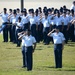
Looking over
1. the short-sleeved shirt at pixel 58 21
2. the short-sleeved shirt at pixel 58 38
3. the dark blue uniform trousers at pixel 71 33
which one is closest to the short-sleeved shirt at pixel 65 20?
the short-sleeved shirt at pixel 58 21

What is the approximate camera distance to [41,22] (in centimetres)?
3462

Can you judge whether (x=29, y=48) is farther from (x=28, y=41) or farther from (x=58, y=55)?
Answer: (x=58, y=55)

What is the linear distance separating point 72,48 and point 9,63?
6.35 metres

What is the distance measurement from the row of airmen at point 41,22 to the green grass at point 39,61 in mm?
920

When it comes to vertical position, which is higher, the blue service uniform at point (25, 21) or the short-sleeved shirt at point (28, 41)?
the blue service uniform at point (25, 21)

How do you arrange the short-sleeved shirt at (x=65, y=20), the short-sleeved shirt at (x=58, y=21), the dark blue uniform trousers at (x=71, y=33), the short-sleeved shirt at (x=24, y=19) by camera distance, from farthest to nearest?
1. the dark blue uniform trousers at (x=71, y=33)
2. the short-sleeved shirt at (x=65, y=20)
3. the short-sleeved shirt at (x=24, y=19)
4. the short-sleeved shirt at (x=58, y=21)

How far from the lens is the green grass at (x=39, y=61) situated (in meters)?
23.8

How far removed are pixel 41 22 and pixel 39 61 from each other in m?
7.58

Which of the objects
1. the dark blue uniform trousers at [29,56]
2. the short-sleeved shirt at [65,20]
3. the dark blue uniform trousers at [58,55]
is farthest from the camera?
the short-sleeved shirt at [65,20]

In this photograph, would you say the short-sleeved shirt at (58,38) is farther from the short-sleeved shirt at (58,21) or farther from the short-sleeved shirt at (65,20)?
the short-sleeved shirt at (65,20)

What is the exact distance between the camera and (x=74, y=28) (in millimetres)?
35156

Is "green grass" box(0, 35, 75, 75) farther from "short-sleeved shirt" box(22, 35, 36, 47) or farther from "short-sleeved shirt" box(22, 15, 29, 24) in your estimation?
"short-sleeved shirt" box(22, 15, 29, 24)

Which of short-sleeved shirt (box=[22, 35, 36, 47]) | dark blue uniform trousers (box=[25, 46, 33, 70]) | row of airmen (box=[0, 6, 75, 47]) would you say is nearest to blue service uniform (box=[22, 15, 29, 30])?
row of airmen (box=[0, 6, 75, 47])

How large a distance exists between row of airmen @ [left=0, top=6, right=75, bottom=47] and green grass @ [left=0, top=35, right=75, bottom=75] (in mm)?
920
